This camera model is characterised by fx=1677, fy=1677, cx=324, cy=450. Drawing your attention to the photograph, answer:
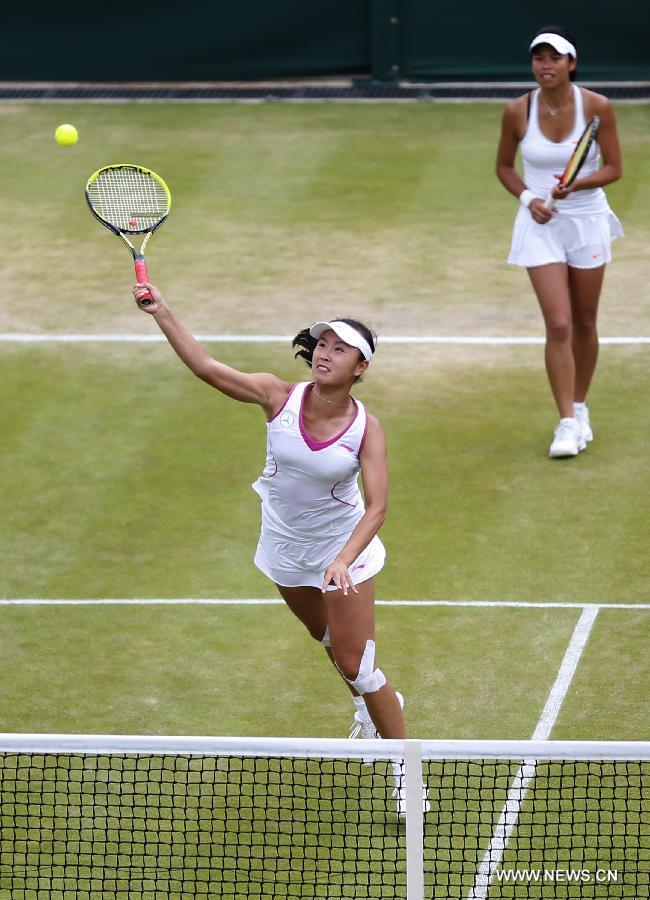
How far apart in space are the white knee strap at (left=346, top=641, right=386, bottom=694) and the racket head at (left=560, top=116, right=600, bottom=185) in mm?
4227

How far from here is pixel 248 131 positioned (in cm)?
1781

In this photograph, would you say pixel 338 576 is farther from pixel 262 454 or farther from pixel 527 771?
pixel 262 454

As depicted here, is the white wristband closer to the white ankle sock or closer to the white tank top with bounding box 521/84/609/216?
the white tank top with bounding box 521/84/609/216

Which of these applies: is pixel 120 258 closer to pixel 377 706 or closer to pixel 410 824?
pixel 377 706

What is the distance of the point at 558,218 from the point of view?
1045cm

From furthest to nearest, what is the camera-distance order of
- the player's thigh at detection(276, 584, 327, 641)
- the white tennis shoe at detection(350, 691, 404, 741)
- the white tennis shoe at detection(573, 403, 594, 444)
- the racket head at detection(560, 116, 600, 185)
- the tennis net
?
the white tennis shoe at detection(573, 403, 594, 444)
the racket head at detection(560, 116, 600, 185)
the white tennis shoe at detection(350, 691, 404, 741)
the player's thigh at detection(276, 584, 327, 641)
the tennis net

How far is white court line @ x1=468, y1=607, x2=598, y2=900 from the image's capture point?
21.4 ft

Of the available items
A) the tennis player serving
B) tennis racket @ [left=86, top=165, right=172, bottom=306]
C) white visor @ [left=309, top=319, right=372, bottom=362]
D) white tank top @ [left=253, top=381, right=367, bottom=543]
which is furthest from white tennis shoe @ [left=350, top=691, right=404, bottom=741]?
tennis racket @ [left=86, top=165, right=172, bottom=306]

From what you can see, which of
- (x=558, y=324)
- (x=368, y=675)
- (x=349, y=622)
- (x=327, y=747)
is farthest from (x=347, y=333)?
(x=558, y=324)

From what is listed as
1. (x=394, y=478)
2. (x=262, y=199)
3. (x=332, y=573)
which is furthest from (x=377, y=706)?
(x=262, y=199)

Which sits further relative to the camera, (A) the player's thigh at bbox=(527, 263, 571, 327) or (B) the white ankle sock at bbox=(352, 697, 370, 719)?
(A) the player's thigh at bbox=(527, 263, 571, 327)

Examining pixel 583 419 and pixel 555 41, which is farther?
pixel 583 419

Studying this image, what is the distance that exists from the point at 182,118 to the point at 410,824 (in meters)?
13.6

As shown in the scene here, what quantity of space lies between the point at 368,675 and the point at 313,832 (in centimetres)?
69
